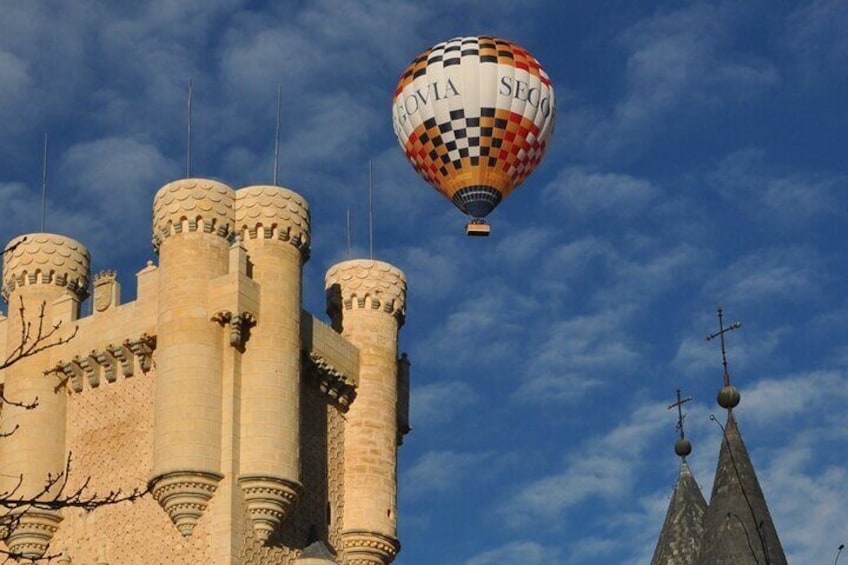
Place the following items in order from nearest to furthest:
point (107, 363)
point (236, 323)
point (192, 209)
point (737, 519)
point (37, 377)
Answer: point (737, 519)
point (236, 323)
point (192, 209)
point (107, 363)
point (37, 377)

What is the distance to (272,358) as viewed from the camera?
3372 cm

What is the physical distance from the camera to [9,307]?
3734 centimetres

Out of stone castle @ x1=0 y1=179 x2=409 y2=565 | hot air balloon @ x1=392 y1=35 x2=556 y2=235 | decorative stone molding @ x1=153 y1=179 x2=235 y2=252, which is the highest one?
hot air balloon @ x1=392 y1=35 x2=556 y2=235

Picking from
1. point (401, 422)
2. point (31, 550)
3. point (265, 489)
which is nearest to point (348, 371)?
point (401, 422)

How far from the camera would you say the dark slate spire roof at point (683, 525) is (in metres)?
30.4

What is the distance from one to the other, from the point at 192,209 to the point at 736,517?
13.2 metres

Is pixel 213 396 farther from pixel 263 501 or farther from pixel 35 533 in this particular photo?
pixel 35 533

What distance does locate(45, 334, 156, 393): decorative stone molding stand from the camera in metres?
34.8

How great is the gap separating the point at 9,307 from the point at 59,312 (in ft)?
5.10

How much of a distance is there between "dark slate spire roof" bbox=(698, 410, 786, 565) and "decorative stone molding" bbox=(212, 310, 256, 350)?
32.9 feet

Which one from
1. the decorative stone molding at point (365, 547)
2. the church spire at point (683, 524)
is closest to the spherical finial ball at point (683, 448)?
the church spire at point (683, 524)

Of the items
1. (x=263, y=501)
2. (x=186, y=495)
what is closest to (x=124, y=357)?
(x=186, y=495)

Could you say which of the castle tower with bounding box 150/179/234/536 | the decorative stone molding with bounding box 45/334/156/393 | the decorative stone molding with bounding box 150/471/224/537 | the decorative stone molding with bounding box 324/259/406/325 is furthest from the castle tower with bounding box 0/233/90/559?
the decorative stone molding with bounding box 324/259/406/325

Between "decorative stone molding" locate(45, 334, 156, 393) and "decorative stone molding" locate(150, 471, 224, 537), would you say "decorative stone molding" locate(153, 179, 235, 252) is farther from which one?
"decorative stone molding" locate(150, 471, 224, 537)
